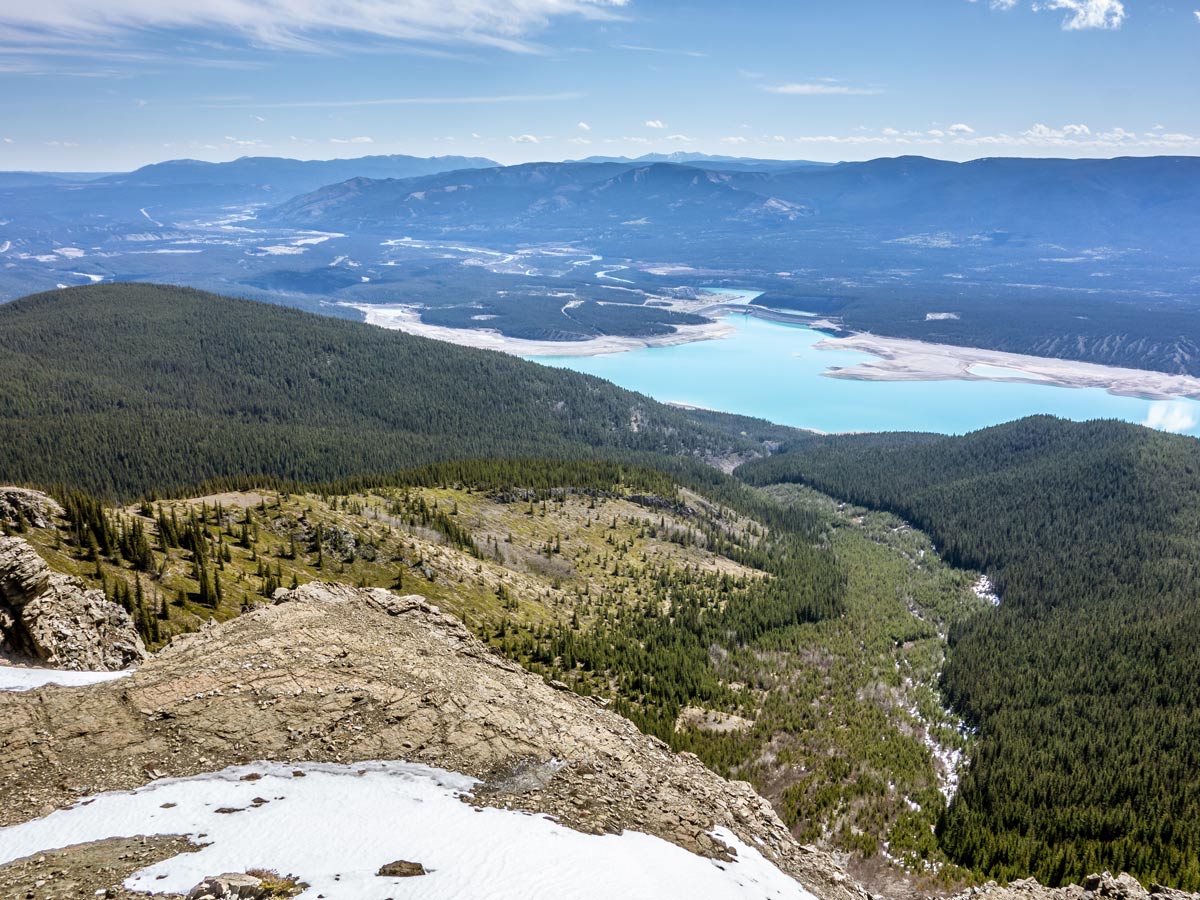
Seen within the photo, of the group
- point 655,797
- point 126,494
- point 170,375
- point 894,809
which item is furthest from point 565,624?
point 170,375

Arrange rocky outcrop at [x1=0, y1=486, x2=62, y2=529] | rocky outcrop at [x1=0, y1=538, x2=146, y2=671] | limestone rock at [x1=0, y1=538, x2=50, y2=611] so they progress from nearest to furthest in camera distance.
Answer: rocky outcrop at [x1=0, y1=538, x2=146, y2=671] → limestone rock at [x1=0, y1=538, x2=50, y2=611] → rocky outcrop at [x1=0, y1=486, x2=62, y2=529]

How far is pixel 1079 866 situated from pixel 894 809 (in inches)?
428

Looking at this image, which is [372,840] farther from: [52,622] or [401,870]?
[52,622]

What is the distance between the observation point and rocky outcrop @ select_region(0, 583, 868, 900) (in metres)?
23.9

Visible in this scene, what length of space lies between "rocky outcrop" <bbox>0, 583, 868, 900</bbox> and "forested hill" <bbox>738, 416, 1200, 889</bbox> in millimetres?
27027

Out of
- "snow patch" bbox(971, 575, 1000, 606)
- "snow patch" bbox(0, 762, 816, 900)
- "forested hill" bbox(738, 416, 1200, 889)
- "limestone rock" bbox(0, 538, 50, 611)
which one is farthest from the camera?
"snow patch" bbox(971, 575, 1000, 606)

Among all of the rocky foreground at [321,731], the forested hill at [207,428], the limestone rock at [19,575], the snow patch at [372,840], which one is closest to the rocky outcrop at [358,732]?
the rocky foreground at [321,731]

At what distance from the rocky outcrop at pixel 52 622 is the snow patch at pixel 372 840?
1104 centimetres

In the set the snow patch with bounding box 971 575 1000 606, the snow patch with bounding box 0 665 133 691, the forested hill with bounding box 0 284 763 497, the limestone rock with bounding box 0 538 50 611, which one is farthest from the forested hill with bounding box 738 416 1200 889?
the forested hill with bounding box 0 284 763 497

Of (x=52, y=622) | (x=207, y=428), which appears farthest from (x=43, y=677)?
(x=207, y=428)

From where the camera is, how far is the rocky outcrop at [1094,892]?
100ft

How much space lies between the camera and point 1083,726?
207ft

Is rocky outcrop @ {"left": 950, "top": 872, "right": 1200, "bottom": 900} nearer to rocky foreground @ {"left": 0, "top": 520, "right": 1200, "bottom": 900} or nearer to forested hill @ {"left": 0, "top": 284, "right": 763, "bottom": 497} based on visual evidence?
rocky foreground @ {"left": 0, "top": 520, "right": 1200, "bottom": 900}

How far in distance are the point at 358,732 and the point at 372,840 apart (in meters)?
6.15
